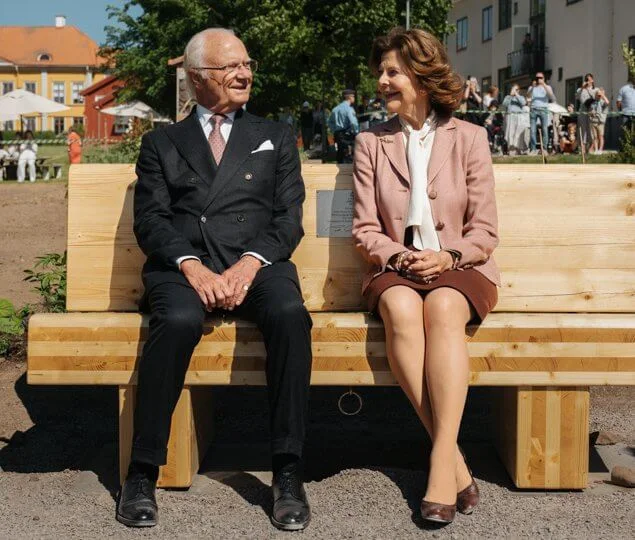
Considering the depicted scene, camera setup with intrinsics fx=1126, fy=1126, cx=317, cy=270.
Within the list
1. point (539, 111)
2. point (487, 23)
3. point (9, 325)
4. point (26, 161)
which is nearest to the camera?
point (9, 325)

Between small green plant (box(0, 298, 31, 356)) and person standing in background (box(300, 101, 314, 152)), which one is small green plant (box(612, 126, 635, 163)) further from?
person standing in background (box(300, 101, 314, 152))

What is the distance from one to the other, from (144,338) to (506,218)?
5.15 feet

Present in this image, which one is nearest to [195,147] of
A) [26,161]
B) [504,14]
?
[26,161]

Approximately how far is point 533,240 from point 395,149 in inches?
28.2

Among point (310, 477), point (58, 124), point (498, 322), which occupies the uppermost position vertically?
point (58, 124)

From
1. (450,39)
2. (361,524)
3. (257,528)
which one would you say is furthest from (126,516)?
(450,39)

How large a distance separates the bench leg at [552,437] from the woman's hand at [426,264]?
0.55 metres

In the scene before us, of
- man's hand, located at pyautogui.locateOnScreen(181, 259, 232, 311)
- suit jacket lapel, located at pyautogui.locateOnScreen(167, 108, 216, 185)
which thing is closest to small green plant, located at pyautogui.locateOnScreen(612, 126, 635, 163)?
suit jacket lapel, located at pyautogui.locateOnScreen(167, 108, 216, 185)

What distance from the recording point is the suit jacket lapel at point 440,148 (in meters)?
4.40

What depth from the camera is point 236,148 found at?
448 centimetres

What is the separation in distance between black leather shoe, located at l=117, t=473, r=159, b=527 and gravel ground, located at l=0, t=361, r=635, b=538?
0.15 ft

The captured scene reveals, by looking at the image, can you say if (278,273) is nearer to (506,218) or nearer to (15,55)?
(506,218)

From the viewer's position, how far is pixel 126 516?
392cm

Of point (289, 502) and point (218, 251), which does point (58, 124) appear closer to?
point (218, 251)
